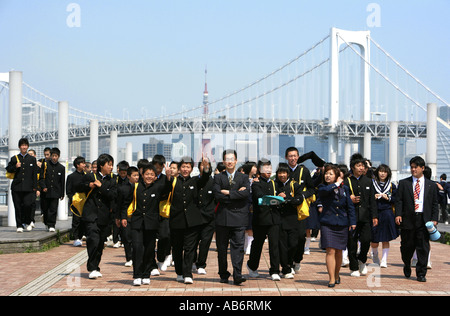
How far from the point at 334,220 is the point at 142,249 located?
2.21m

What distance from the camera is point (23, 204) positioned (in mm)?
13023

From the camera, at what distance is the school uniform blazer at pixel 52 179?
43.8 feet

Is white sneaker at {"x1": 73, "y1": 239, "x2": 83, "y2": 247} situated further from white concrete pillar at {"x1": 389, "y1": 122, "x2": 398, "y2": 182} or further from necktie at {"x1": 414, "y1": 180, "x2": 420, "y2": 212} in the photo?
white concrete pillar at {"x1": 389, "y1": 122, "x2": 398, "y2": 182}

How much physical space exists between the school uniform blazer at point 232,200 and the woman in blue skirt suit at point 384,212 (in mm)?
2436

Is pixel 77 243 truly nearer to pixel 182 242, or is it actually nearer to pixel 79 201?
pixel 79 201

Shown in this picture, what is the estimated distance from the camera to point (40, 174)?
43.6 feet

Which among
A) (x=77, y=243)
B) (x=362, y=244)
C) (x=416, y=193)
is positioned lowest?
(x=77, y=243)

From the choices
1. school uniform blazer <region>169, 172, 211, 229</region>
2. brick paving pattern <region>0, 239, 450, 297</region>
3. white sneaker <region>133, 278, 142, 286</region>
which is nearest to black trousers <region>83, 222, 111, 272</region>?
brick paving pattern <region>0, 239, 450, 297</region>

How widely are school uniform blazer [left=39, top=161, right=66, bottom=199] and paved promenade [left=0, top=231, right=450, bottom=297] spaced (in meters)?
2.57

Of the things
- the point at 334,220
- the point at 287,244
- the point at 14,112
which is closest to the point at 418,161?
the point at 334,220

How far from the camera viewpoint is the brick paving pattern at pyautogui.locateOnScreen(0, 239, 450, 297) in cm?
753
